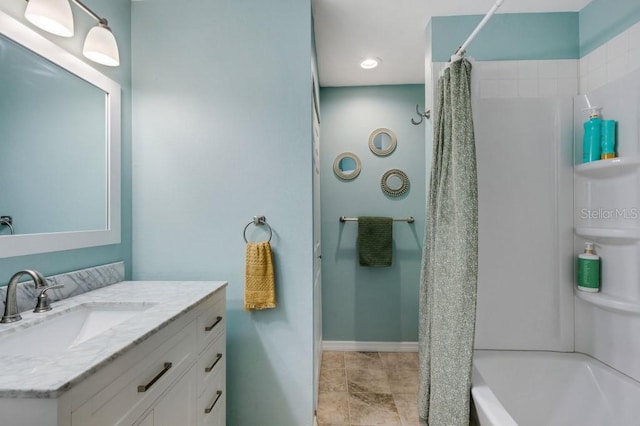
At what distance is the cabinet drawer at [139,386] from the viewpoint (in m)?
0.69

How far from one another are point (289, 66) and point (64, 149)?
112 centimetres

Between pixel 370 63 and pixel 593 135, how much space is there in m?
1.52

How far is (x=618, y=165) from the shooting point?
1.41 metres

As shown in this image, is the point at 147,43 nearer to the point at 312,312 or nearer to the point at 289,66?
the point at 289,66

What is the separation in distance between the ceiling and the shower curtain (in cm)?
53

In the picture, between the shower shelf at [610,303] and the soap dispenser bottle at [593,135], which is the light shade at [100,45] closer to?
the soap dispenser bottle at [593,135]

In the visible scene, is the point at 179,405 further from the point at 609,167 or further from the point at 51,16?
the point at 609,167

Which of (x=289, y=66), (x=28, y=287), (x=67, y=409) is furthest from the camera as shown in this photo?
(x=289, y=66)

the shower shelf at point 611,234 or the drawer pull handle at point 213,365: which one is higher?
the shower shelf at point 611,234

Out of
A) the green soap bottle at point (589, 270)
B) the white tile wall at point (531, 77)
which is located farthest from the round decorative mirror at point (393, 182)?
the green soap bottle at point (589, 270)

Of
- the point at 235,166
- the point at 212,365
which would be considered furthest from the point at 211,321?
the point at 235,166

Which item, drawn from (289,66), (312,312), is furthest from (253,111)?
(312,312)

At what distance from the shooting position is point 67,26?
1168mm

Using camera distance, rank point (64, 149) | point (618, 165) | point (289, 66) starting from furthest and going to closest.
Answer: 1. point (289, 66)
2. point (618, 165)
3. point (64, 149)
